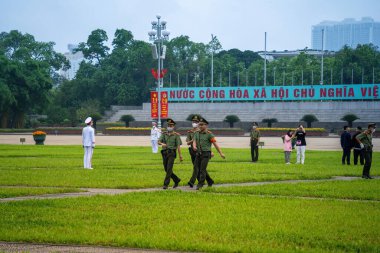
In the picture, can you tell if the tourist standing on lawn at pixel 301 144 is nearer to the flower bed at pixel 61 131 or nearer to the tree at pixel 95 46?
the flower bed at pixel 61 131

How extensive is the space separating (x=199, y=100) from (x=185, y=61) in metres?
16.3

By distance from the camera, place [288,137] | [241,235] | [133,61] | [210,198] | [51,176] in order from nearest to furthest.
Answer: [241,235] < [210,198] < [51,176] < [288,137] < [133,61]

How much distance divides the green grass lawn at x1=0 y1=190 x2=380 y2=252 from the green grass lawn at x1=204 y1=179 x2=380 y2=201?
4.46 feet

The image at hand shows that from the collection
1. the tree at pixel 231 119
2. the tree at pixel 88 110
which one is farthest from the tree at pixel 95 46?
the tree at pixel 231 119

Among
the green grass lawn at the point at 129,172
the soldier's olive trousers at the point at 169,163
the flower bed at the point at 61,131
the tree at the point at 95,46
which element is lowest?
the flower bed at the point at 61,131

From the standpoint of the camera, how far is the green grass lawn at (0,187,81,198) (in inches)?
672

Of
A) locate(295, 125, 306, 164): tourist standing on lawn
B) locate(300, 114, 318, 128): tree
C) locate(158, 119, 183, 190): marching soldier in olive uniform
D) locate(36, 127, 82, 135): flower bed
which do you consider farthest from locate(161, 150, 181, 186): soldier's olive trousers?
locate(300, 114, 318, 128): tree

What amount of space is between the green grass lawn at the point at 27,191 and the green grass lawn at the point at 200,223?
5.74 ft

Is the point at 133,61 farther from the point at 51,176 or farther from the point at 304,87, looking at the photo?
the point at 51,176

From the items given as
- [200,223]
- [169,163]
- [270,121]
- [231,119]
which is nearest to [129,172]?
[169,163]

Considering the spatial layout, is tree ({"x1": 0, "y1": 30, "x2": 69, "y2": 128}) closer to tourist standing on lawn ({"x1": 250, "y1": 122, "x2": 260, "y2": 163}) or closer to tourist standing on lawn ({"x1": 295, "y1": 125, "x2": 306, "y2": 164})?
tourist standing on lawn ({"x1": 250, "y1": 122, "x2": 260, "y2": 163})

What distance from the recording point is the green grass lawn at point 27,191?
17.1m

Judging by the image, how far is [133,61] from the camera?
109750 mm

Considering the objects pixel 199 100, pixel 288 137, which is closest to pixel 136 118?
pixel 199 100
